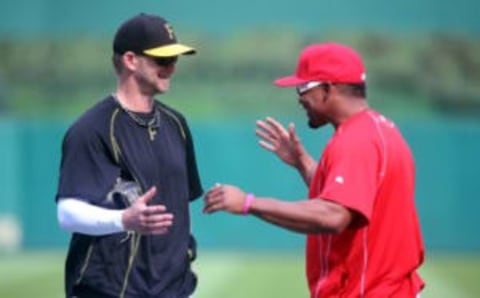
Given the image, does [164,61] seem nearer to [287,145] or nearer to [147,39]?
[147,39]

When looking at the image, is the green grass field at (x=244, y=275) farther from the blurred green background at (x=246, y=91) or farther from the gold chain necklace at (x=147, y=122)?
the gold chain necklace at (x=147, y=122)

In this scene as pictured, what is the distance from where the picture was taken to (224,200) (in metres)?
5.89

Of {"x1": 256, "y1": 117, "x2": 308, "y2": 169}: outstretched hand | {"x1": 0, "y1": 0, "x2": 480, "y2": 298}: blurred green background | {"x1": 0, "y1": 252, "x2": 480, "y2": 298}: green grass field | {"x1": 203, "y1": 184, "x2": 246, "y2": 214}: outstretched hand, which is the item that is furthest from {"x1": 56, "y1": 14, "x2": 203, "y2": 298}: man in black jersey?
{"x1": 0, "y1": 0, "x2": 480, "y2": 298}: blurred green background

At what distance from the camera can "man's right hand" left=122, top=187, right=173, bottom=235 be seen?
589cm

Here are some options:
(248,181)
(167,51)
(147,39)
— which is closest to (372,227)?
(167,51)

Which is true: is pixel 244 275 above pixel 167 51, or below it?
below

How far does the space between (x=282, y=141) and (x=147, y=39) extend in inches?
45.1

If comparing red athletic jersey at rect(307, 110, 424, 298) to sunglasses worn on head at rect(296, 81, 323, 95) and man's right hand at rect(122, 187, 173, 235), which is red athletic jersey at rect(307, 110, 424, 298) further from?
man's right hand at rect(122, 187, 173, 235)

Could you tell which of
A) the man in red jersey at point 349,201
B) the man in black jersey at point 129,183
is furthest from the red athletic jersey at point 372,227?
the man in black jersey at point 129,183

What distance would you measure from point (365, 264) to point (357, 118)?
2.10 ft

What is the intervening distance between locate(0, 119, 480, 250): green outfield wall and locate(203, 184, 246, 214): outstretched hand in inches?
591

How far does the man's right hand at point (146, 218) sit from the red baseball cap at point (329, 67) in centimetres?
93

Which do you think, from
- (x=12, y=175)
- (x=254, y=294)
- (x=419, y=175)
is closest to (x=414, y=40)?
(x=419, y=175)

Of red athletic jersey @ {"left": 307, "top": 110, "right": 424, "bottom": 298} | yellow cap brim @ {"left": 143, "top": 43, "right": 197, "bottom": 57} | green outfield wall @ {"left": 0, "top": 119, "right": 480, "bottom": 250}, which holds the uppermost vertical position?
yellow cap brim @ {"left": 143, "top": 43, "right": 197, "bottom": 57}
